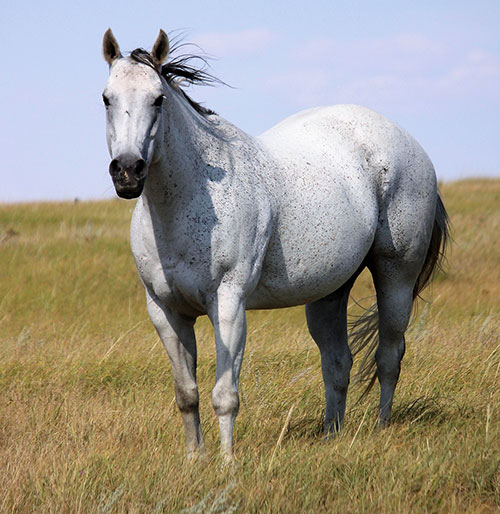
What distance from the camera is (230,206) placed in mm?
4062

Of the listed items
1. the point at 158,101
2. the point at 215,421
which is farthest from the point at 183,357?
the point at 158,101

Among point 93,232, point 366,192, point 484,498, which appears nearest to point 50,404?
point 366,192

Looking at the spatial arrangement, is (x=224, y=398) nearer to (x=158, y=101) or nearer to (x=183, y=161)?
(x=183, y=161)

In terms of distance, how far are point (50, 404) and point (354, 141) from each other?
9.49ft

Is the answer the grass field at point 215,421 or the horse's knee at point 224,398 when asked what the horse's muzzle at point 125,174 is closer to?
the horse's knee at point 224,398

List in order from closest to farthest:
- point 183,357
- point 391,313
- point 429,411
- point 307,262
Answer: point 183,357
point 307,262
point 429,411
point 391,313

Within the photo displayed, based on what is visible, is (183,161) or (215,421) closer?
(183,161)

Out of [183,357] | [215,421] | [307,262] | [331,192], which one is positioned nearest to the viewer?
[183,357]

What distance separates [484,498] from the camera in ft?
12.4

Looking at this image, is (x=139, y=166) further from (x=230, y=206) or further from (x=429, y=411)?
(x=429, y=411)

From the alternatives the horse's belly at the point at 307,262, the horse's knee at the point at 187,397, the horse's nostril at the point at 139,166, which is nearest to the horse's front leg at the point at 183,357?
the horse's knee at the point at 187,397

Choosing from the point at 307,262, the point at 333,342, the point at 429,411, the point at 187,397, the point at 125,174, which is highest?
the point at 125,174

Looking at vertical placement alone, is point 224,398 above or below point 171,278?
below

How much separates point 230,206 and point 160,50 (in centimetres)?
88
